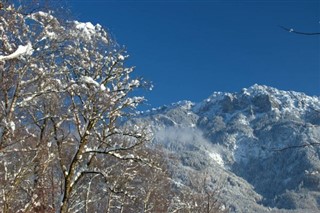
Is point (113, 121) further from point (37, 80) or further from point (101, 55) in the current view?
point (37, 80)

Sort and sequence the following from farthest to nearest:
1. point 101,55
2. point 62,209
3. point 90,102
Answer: point 101,55 → point 90,102 → point 62,209

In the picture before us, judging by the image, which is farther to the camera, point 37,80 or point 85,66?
point 85,66

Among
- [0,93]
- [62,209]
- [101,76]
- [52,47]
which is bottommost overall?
[62,209]

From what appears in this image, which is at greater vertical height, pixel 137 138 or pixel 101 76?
pixel 101 76

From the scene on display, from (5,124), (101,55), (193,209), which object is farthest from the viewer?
(193,209)

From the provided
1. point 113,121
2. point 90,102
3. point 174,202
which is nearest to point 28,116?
point 90,102

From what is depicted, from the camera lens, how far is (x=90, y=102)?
53.3 feet

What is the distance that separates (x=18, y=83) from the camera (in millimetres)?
11906

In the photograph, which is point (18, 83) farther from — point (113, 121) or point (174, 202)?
point (174, 202)

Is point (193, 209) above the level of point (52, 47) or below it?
above

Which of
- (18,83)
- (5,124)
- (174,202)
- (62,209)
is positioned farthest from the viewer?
(174,202)

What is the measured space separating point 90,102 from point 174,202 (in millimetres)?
23866

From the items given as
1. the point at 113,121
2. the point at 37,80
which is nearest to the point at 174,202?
the point at 113,121

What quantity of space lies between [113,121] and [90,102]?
1614 millimetres
